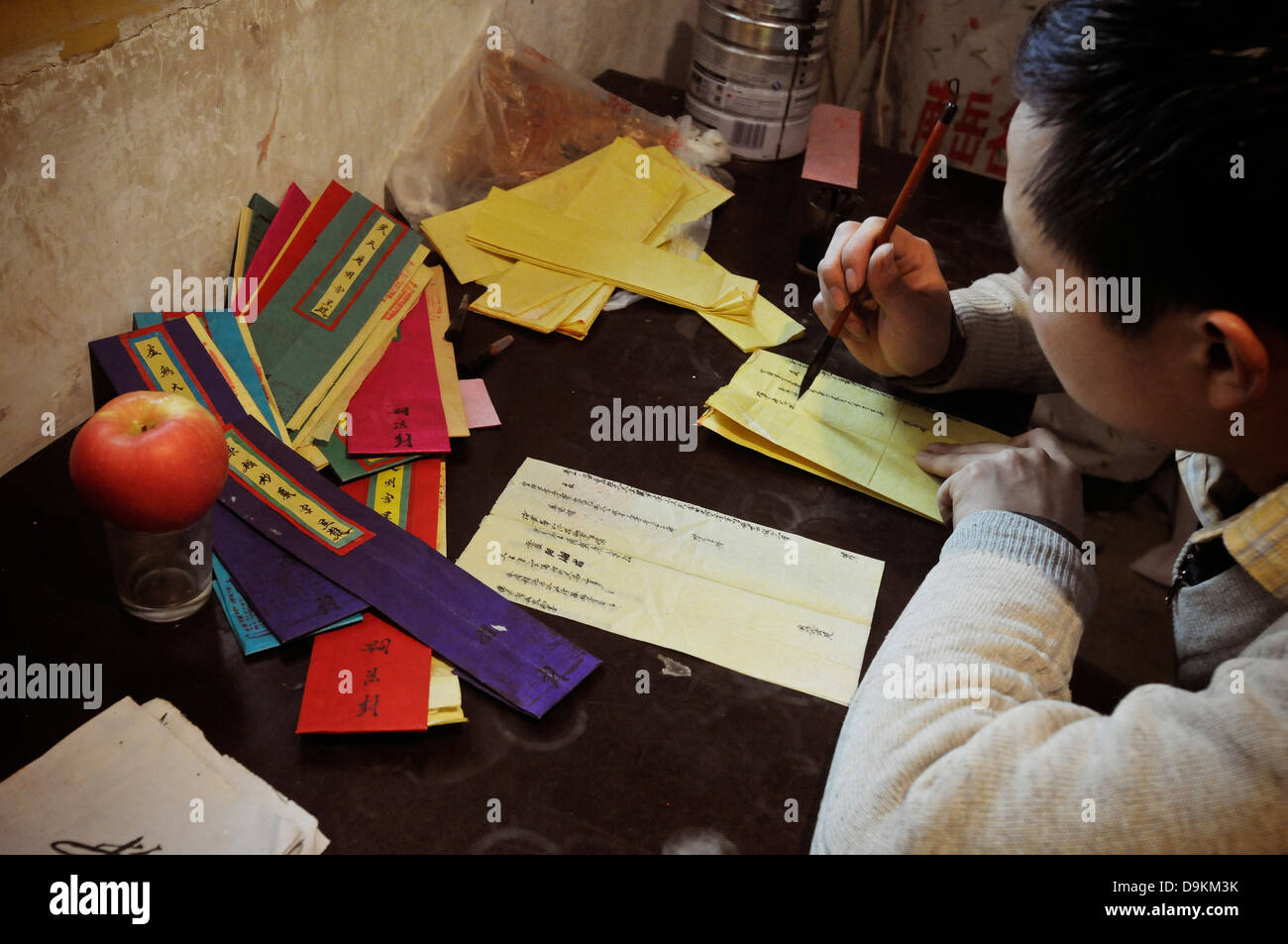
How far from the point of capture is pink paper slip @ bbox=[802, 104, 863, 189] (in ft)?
5.25

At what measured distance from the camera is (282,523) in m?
0.84

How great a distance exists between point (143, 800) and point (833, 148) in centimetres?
146

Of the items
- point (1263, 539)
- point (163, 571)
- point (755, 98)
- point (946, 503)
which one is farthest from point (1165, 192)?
point (755, 98)

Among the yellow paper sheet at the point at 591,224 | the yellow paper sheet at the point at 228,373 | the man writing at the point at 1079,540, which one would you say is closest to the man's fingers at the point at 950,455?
the man writing at the point at 1079,540

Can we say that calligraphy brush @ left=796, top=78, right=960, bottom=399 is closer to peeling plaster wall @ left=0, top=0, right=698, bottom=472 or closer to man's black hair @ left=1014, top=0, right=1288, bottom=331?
man's black hair @ left=1014, top=0, right=1288, bottom=331

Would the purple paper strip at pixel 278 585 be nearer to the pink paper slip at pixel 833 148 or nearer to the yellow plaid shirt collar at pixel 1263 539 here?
the yellow plaid shirt collar at pixel 1263 539

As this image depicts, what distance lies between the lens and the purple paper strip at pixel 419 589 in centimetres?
76

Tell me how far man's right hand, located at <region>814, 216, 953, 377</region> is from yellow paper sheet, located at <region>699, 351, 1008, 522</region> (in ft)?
0.21

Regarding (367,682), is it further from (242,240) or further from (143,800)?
(242,240)

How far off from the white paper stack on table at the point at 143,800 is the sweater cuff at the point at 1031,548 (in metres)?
0.58

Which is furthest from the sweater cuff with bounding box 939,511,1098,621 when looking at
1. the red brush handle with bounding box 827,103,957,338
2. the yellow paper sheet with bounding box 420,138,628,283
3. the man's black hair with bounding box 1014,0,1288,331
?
the yellow paper sheet with bounding box 420,138,628,283

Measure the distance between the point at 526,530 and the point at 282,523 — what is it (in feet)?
0.70
